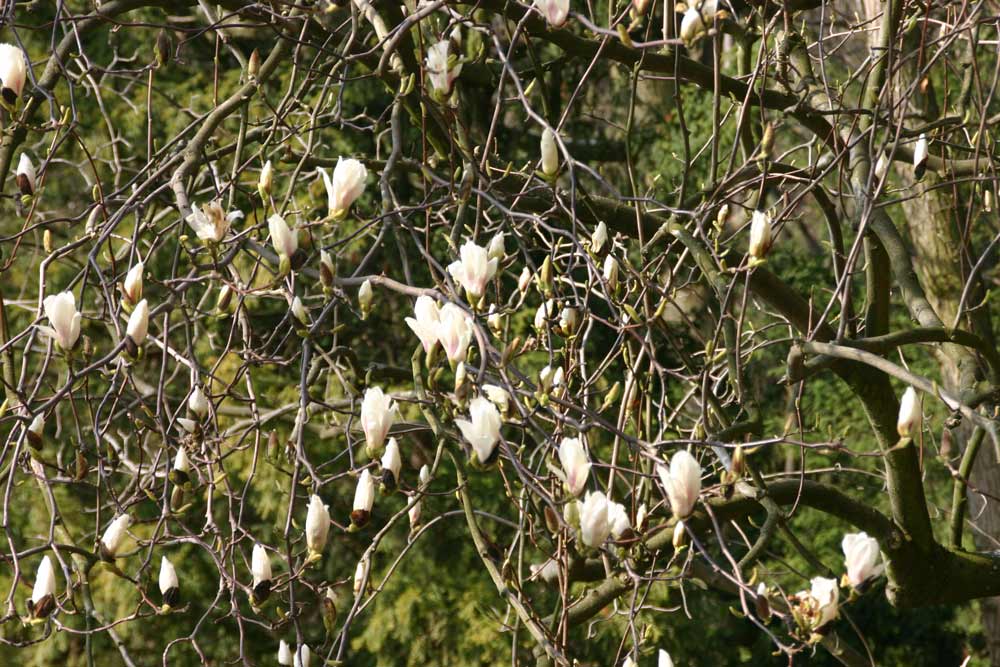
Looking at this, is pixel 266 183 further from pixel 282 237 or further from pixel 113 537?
pixel 113 537

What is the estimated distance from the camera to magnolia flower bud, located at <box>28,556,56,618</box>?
1.46 m

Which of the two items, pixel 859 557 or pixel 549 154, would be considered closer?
pixel 859 557

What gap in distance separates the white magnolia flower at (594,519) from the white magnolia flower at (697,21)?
67cm

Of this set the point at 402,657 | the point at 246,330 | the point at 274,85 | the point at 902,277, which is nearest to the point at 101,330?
the point at 274,85

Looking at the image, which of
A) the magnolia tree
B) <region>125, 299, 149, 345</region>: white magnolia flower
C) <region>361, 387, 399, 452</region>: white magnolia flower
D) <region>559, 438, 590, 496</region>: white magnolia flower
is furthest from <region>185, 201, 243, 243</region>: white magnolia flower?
<region>559, 438, 590, 496</region>: white magnolia flower

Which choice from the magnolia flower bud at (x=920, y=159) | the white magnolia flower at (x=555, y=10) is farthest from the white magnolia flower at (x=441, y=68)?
the magnolia flower bud at (x=920, y=159)

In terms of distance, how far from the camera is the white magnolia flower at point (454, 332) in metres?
1.26

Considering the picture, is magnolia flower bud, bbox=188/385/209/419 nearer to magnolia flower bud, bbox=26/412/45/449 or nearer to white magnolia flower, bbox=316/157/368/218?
magnolia flower bud, bbox=26/412/45/449

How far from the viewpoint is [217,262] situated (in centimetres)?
151

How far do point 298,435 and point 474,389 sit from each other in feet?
0.81

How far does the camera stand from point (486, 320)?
70.7 inches

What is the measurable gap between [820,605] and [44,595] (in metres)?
1.00

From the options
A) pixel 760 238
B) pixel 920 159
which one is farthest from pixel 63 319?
→ pixel 920 159

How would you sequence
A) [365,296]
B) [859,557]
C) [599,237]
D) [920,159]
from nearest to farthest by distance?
[859,557] → [365,296] → [599,237] → [920,159]
